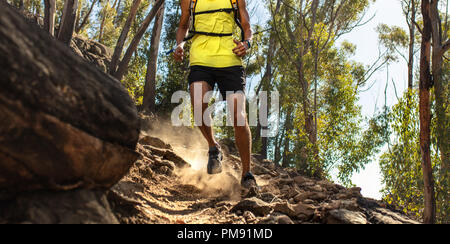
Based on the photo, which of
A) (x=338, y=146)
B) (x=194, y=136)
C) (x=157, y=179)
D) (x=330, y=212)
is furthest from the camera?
(x=194, y=136)

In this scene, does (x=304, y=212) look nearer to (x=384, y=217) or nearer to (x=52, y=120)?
(x=384, y=217)

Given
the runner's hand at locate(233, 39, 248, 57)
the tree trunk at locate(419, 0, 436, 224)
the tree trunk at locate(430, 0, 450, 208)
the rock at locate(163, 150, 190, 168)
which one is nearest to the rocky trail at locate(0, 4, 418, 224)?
→ the runner's hand at locate(233, 39, 248, 57)

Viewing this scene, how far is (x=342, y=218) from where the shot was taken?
204cm

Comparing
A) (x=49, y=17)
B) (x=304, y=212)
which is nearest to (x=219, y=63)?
(x=304, y=212)

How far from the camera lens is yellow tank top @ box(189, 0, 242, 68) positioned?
3.25 m

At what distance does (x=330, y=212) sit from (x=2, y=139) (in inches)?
69.5

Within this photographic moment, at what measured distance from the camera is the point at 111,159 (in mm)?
1700

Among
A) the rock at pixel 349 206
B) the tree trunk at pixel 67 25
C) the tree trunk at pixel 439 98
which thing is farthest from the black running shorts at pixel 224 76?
the tree trunk at pixel 67 25

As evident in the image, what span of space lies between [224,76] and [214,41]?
0.34m

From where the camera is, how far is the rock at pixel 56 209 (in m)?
1.37

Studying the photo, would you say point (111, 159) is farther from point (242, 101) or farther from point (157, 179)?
point (157, 179)
